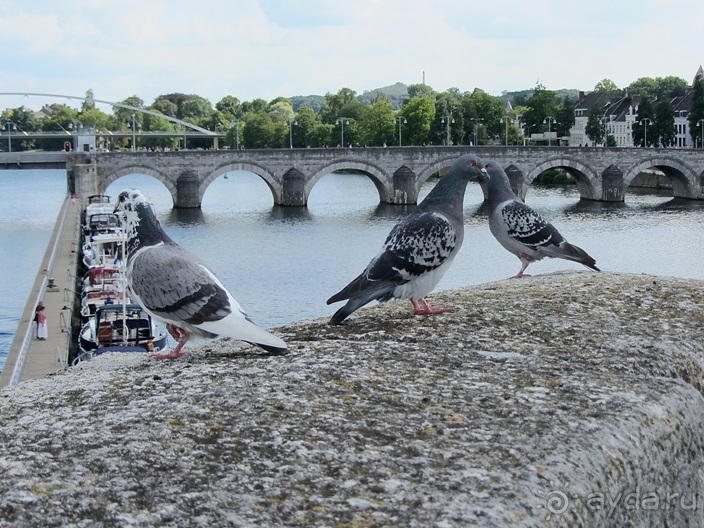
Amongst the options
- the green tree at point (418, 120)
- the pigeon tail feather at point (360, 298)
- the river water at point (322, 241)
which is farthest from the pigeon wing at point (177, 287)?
the green tree at point (418, 120)

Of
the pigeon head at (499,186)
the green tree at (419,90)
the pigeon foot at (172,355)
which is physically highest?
the green tree at (419,90)

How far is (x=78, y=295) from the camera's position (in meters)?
25.6

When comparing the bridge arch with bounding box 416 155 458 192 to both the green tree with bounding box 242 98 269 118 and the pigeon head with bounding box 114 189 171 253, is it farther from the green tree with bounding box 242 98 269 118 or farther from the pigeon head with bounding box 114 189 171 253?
the green tree with bounding box 242 98 269 118

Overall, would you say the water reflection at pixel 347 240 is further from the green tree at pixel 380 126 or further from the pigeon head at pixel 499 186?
the green tree at pixel 380 126

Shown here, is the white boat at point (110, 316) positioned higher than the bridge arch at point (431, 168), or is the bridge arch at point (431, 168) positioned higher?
the bridge arch at point (431, 168)

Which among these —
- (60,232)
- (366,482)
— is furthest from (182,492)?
(60,232)

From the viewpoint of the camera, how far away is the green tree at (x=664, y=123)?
72.5 meters

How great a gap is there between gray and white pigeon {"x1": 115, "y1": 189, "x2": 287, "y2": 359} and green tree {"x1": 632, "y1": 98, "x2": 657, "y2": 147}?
7230cm

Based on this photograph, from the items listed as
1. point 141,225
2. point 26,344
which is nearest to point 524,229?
point 141,225

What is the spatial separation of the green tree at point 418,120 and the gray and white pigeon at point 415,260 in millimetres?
74972

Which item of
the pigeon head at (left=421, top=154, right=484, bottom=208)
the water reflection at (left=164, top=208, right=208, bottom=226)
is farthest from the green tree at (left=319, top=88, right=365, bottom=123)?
the pigeon head at (left=421, top=154, right=484, bottom=208)

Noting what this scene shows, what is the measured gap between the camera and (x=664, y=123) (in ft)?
240

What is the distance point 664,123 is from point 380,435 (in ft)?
242

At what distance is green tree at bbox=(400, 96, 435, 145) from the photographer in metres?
80.1
